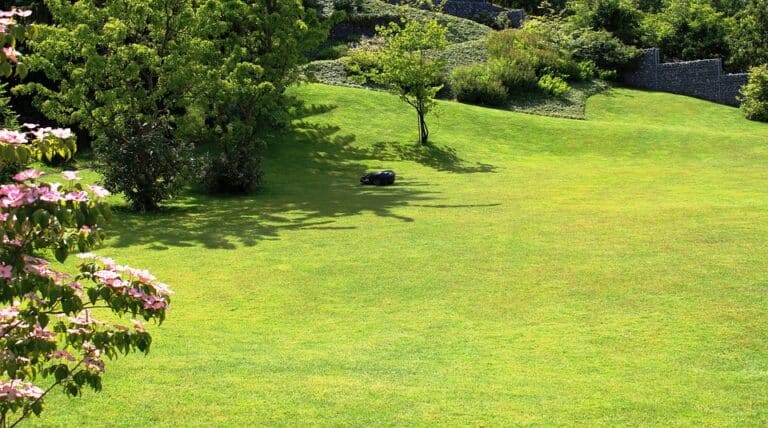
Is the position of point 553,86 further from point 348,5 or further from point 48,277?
point 48,277

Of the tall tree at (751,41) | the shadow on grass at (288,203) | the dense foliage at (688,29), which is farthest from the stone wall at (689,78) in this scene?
the shadow on grass at (288,203)

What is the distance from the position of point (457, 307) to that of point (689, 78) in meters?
43.1

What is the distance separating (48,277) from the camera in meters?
4.42

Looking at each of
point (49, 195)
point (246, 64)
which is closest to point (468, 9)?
point (246, 64)

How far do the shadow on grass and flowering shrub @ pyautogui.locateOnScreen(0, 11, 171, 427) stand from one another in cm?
1150

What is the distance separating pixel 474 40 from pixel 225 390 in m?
A: 48.4

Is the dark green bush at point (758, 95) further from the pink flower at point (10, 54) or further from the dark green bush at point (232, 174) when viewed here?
the pink flower at point (10, 54)

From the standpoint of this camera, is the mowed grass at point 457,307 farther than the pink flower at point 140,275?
Yes

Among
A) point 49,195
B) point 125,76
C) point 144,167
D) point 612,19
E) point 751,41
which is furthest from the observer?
point 612,19

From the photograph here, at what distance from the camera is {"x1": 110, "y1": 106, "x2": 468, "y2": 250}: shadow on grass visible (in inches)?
713

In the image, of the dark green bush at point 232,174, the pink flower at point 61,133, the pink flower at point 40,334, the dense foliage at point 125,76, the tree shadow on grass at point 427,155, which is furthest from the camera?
the tree shadow on grass at point 427,155

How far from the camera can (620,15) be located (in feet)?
178

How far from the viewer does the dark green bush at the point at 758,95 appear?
42062 mm

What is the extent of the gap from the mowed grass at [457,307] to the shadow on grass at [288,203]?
5.8 inches
